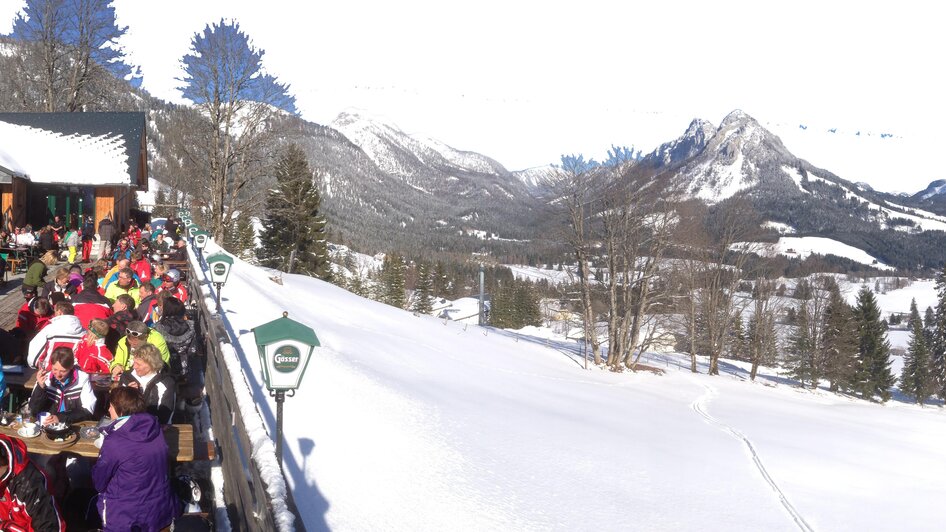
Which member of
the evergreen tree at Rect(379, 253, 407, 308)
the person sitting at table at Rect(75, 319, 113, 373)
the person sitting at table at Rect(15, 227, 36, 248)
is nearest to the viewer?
the person sitting at table at Rect(75, 319, 113, 373)

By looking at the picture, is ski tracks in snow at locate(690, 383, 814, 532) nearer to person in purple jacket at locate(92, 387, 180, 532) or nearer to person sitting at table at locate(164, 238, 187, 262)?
person in purple jacket at locate(92, 387, 180, 532)

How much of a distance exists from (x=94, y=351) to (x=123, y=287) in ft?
13.3

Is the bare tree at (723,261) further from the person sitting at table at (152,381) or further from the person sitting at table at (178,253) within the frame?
the person sitting at table at (152,381)

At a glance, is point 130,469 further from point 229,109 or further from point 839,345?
point 839,345

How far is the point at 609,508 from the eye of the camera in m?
7.18

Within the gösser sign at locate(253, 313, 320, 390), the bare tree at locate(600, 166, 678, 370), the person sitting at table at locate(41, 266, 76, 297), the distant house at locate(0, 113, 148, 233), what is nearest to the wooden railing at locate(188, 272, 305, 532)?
the gösser sign at locate(253, 313, 320, 390)

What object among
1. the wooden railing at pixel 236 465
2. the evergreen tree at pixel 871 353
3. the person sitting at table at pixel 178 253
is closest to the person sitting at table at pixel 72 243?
the person sitting at table at pixel 178 253

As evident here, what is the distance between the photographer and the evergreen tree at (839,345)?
41312 millimetres

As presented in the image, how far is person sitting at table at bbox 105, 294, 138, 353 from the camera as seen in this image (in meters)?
7.42

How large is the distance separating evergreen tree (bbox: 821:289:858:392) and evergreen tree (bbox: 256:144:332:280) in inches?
1384

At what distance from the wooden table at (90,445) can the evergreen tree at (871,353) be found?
52.1 meters

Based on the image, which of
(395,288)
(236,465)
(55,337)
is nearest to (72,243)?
(55,337)

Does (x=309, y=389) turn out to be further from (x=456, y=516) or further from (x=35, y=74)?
(x=35, y=74)

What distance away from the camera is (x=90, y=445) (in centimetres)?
480
